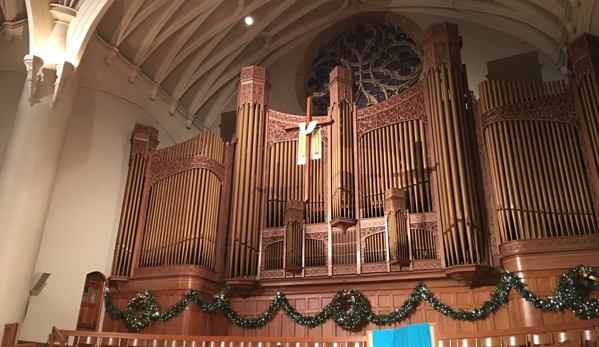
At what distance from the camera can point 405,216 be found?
922cm

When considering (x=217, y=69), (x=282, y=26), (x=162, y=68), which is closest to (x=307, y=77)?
(x=282, y=26)

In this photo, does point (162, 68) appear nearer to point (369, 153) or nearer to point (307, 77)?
point (307, 77)

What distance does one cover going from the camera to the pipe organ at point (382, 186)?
862 centimetres

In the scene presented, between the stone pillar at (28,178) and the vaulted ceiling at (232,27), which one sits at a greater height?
the vaulted ceiling at (232,27)

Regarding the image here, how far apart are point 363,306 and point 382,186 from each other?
7.65 feet

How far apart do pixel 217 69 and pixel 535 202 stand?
863 cm

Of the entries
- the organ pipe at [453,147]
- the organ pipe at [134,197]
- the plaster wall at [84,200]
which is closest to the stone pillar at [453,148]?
the organ pipe at [453,147]

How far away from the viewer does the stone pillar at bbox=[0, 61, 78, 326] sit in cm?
820

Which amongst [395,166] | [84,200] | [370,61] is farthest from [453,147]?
[84,200]

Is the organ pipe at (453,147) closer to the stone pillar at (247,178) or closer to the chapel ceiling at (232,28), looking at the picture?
the chapel ceiling at (232,28)

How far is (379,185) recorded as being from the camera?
9.96 metres

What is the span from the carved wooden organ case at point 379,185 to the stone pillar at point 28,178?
1.82 m

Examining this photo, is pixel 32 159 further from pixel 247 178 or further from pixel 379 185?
pixel 379 185

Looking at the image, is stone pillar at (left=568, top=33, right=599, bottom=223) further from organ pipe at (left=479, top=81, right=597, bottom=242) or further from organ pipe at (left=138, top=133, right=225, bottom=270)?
organ pipe at (left=138, top=133, right=225, bottom=270)
